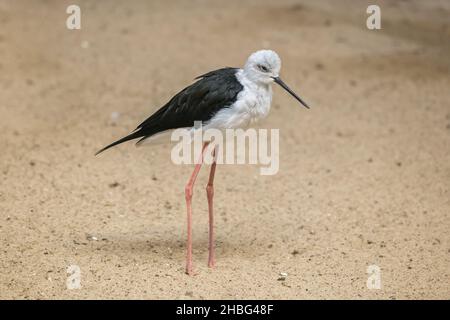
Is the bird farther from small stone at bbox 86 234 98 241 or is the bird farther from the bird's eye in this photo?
small stone at bbox 86 234 98 241

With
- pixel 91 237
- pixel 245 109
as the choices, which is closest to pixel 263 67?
pixel 245 109

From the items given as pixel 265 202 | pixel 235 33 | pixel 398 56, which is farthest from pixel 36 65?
pixel 398 56

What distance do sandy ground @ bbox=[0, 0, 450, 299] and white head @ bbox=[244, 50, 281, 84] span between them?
1259 millimetres

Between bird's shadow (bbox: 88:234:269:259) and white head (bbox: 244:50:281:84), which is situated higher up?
white head (bbox: 244:50:281:84)

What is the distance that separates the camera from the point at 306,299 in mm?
4363

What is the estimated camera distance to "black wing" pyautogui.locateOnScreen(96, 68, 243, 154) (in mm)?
4676

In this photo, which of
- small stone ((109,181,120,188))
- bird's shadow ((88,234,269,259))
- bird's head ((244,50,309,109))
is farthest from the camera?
small stone ((109,181,120,188))

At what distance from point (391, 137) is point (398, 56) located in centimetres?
241

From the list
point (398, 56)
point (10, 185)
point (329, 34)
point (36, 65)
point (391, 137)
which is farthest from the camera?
point (329, 34)

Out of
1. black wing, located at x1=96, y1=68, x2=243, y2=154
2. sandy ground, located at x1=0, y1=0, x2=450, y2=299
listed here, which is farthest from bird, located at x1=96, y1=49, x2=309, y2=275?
sandy ground, located at x1=0, y1=0, x2=450, y2=299

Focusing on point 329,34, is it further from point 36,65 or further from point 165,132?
point 165,132

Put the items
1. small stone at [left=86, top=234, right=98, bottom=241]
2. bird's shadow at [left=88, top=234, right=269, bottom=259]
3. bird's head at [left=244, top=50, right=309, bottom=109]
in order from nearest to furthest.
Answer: bird's head at [left=244, top=50, right=309, bottom=109] → bird's shadow at [left=88, top=234, right=269, bottom=259] → small stone at [left=86, top=234, right=98, bottom=241]

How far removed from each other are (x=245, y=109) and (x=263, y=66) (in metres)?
0.30

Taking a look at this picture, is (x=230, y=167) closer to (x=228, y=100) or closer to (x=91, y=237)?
(x=91, y=237)
